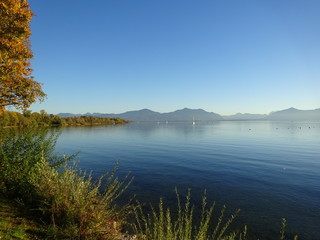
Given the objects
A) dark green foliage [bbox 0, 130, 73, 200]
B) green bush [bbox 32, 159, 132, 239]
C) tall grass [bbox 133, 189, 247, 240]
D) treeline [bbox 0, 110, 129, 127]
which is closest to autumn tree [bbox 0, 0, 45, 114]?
dark green foliage [bbox 0, 130, 73, 200]

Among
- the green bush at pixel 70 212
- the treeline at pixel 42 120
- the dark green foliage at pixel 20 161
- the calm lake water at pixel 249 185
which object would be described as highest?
the treeline at pixel 42 120

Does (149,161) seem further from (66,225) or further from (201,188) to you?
(66,225)

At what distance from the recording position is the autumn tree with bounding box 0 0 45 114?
13.1 meters

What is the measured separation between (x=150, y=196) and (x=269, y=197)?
9.04m

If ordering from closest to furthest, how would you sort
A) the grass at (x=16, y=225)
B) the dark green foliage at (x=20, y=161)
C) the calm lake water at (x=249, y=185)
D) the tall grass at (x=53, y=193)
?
the grass at (x=16, y=225) < the tall grass at (x=53, y=193) < the dark green foliage at (x=20, y=161) < the calm lake water at (x=249, y=185)

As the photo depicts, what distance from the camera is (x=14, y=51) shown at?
13.5m

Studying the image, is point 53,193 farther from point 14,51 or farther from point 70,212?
point 14,51

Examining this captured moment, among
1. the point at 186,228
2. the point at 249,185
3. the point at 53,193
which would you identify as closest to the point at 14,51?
the point at 53,193

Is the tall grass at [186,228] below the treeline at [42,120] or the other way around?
below

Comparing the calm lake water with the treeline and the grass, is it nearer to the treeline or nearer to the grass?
the grass

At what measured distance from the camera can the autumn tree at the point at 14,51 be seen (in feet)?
42.9

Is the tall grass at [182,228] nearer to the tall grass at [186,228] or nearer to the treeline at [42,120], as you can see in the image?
the tall grass at [186,228]

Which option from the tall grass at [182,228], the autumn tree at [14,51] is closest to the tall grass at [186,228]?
the tall grass at [182,228]

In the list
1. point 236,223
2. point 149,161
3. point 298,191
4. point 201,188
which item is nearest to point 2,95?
point 149,161
